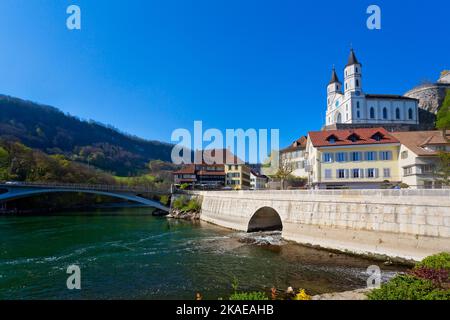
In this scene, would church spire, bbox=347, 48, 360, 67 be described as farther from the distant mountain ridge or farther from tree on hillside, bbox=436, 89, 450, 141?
the distant mountain ridge

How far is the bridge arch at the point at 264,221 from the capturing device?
34.7 meters

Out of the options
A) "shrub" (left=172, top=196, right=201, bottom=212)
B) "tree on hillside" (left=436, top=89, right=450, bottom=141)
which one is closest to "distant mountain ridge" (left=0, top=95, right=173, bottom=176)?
"shrub" (left=172, top=196, right=201, bottom=212)

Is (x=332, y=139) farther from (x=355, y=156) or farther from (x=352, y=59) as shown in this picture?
(x=352, y=59)

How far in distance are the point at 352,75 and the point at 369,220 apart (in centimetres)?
6744

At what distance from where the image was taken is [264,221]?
35.8 meters

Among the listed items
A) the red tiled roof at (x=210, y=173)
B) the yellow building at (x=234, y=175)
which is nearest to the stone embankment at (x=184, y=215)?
the red tiled roof at (x=210, y=173)

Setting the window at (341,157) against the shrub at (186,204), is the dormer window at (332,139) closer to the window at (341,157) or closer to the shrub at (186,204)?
the window at (341,157)

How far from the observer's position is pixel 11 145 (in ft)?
253

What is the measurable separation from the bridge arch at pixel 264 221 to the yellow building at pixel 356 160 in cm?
926

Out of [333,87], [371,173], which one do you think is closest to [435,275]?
[371,173]

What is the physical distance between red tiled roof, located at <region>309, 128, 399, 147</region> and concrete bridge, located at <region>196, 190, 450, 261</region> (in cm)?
1452

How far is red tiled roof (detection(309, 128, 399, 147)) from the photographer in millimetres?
38956

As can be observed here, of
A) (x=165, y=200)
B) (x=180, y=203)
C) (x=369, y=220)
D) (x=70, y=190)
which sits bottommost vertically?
(x=180, y=203)
